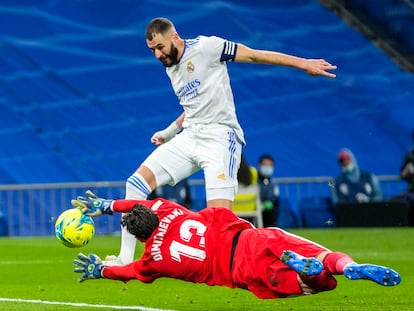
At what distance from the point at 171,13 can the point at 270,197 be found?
602cm

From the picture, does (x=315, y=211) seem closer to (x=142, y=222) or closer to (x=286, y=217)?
(x=286, y=217)

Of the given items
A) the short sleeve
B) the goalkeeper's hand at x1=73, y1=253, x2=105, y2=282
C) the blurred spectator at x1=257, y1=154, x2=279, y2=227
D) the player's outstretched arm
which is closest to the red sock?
the goalkeeper's hand at x1=73, y1=253, x2=105, y2=282

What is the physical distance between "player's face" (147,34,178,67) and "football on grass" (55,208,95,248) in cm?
225

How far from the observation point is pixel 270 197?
20.9 meters

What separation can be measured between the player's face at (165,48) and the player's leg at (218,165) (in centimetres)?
77

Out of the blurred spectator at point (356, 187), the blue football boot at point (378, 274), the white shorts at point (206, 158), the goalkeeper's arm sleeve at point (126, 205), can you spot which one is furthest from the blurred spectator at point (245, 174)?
the blue football boot at point (378, 274)

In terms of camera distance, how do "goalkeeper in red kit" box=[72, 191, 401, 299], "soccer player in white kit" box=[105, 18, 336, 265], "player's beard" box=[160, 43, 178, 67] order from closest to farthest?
→ "goalkeeper in red kit" box=[72, 191, 401, 299] → "player's beard" box=[160, 43, 178, 67] → "soccer player in white kit" box=[105, 18, 336, 265]

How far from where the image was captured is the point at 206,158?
10.9 metres

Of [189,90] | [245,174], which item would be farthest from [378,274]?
[245,174]

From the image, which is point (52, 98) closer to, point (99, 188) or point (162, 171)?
point (99, 188)

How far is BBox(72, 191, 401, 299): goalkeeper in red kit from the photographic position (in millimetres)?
A: 7957

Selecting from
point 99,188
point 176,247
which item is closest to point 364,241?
point 99,188

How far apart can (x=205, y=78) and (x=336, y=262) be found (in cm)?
355

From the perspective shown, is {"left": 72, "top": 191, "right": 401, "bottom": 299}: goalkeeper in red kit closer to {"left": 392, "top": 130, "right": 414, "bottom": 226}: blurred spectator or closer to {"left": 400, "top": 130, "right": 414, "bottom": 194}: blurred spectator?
{"left": 392, "top": 130, "right": 414, "bottom": 226}: blurred spectator
